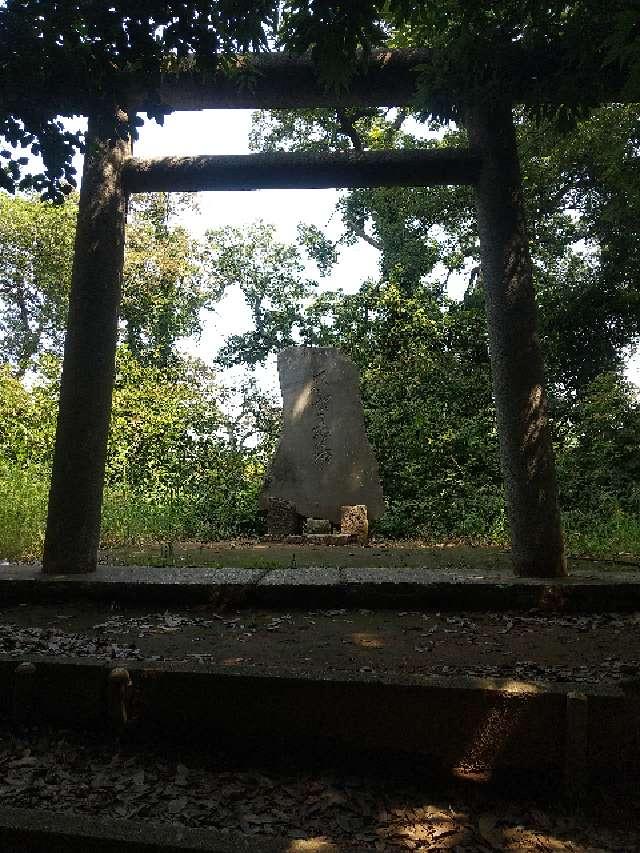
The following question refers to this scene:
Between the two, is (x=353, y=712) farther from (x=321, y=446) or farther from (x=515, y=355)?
(x=321, y=446)

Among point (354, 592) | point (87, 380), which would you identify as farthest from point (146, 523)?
point (354, 592)

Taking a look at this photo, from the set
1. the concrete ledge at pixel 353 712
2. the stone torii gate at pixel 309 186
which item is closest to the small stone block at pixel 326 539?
the stone torii gate at pixel 309 186

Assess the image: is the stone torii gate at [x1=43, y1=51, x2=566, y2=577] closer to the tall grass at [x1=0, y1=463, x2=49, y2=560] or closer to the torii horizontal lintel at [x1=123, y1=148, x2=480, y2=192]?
the torii horizontal lintel at [x1=123, y1=148, x2=480, y2=192]

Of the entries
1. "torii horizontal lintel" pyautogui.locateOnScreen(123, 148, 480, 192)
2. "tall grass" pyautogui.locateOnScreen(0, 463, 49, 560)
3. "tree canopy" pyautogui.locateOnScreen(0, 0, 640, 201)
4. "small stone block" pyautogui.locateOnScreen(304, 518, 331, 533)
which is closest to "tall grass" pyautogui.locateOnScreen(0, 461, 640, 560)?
"tall grass" pyautogui.locateOnScreen(0, 463, 49, 560)

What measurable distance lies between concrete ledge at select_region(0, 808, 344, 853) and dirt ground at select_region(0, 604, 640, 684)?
634 millimetres

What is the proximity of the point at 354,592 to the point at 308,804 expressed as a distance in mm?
1699

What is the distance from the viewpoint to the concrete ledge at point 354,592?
11.5ft

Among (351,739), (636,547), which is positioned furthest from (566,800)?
(636,547)

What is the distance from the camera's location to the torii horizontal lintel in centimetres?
432

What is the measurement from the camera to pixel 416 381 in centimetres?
988

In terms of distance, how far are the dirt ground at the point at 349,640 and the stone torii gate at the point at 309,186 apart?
74 cm

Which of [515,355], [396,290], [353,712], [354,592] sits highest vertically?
[396,290]

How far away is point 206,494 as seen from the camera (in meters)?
9.53

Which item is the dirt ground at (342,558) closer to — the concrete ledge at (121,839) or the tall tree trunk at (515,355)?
the tall tree trunk at (515,355)
